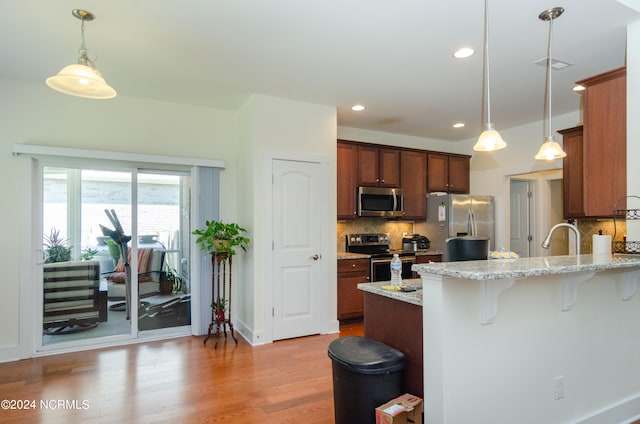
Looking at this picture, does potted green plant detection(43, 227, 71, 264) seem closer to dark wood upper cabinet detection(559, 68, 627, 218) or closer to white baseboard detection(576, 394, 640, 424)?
white baseboard detection(576, 394, 640, 424)

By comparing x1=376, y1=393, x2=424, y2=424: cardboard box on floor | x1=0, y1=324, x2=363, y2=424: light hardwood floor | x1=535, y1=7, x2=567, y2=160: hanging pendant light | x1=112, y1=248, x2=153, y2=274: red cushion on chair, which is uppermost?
x1=535, y1=7, x2=567, y2=160: hanging pendant light

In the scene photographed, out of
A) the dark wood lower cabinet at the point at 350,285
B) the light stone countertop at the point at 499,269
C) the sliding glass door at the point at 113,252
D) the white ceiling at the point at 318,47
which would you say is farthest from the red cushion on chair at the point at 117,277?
the light stone countertop at the point at 499,269

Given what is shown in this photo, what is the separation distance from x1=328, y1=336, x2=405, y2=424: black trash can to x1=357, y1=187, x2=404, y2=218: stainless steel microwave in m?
3.23

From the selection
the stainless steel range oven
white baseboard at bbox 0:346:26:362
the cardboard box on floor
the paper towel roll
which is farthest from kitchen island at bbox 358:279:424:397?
white baseboard at bbox 0:346:26:362

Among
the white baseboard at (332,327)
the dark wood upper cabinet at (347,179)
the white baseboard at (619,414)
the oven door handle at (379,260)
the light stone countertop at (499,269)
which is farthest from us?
the dark wood upper cabinet at (347,179)

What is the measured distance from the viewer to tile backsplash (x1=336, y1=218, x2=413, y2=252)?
5.40 m

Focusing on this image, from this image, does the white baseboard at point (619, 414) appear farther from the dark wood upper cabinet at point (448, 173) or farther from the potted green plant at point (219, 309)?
the dark wood upper cabinet at point (448, 173)

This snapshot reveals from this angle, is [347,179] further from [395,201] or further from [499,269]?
[499,269]

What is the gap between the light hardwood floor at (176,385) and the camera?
101 inches

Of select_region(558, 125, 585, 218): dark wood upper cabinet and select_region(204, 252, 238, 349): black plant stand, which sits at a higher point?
select_region(558, 125, 585, 218): dark wood upper cabinet

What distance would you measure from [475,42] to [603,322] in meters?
2.24

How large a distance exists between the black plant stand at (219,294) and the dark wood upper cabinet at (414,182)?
9.37 feet

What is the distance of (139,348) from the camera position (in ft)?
12.9

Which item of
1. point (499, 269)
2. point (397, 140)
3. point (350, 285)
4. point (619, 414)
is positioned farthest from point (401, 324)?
point (397, 140)
